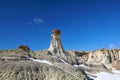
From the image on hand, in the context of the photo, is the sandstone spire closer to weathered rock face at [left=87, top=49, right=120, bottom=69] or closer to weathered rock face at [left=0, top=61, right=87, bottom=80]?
weathered rock face at [left=0, top=61, right=87, bottom=80]

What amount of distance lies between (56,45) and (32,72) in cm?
2321

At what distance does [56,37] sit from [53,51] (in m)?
4.45

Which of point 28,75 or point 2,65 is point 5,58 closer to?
point 2,65

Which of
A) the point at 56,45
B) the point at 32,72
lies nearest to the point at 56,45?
the point at 56,45

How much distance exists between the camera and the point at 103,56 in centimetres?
9519

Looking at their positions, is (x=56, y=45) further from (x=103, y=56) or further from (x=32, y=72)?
(x=103, y=56)

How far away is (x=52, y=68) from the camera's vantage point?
116 ft

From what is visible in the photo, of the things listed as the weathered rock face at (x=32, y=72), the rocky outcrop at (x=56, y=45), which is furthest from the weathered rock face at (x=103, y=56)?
the weathered rock face at (x=32, y=72)

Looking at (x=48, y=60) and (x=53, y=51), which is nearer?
(x=48, y=60)

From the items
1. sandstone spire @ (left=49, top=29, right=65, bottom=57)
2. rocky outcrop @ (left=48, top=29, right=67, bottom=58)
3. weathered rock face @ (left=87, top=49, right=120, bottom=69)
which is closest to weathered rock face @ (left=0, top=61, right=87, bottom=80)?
rocky outcrop @ (left=48, top=29, right=67, bottom=58)

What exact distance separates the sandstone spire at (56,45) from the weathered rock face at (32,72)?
17.8 m

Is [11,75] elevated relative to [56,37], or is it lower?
lower

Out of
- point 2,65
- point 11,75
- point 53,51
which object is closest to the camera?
point 11,75

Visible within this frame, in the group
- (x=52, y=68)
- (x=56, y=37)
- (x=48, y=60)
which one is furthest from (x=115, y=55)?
(x=52, y=68)
